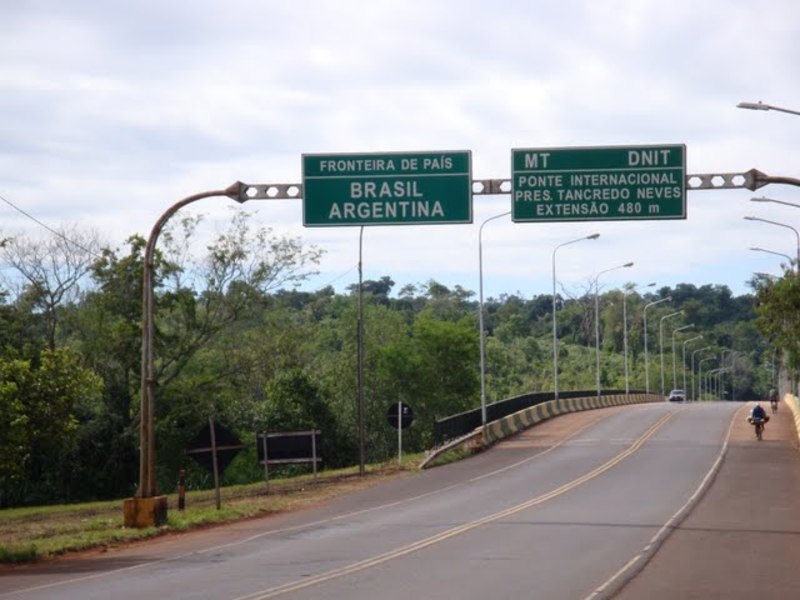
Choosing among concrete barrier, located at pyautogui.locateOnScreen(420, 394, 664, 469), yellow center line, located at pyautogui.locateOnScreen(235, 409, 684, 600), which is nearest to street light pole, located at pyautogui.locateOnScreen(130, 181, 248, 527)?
yellow center line, located at pyautogui.locateOnScreen(235, 409, 684, 600)

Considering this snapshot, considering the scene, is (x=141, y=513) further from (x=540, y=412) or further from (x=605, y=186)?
(x=540, y=412)

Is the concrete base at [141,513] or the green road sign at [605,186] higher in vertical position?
the green road sign at [605,186]

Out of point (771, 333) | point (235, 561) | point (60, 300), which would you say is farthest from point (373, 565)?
point (60, 300)

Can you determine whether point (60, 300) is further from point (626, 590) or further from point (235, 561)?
point (626, 590)

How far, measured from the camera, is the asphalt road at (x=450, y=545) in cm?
1623

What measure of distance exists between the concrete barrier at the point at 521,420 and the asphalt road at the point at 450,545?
531 cm

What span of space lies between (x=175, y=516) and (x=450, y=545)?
30.4 ft

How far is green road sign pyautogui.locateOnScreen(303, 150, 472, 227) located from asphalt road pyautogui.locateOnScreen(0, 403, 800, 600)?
580cm

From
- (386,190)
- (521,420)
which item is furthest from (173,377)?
(386,190)

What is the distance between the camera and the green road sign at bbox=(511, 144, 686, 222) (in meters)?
24.6

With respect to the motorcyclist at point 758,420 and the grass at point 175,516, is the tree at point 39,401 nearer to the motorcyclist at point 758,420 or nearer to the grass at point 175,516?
the grass at point 175,516

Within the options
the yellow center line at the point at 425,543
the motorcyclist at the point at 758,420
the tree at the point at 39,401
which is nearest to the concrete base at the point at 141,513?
the tree at the point at 39,401

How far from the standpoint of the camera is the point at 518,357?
146 metres

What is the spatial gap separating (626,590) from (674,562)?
321 centimetres
